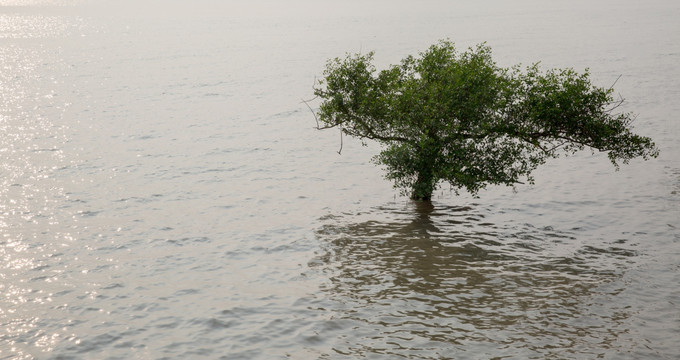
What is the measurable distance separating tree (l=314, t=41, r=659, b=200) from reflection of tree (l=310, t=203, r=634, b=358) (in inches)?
152

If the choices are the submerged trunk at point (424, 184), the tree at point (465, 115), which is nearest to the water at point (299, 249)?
the submerged trunk at point (424, 184)

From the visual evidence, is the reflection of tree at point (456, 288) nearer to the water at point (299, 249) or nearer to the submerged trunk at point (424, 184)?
the water at point (299, 249)

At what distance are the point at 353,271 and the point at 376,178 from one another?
2180 cm

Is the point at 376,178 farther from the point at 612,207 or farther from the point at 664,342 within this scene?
the point at 664,342

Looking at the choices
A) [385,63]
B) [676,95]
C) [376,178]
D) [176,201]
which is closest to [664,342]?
[376,178]

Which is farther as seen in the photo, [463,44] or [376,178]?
[463,44]

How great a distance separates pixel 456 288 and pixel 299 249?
440 inches

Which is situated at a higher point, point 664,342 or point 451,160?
point 451,160

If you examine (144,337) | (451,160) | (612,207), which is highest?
(451,160)

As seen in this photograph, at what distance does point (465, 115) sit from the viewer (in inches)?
1711

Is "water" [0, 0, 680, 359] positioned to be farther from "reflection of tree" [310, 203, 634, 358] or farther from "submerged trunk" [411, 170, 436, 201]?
"submerged trunk" [411, 170, 436, 201]

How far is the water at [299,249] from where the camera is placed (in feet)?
103

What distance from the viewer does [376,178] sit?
60188 mm

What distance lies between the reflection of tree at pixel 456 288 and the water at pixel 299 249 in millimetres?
125
